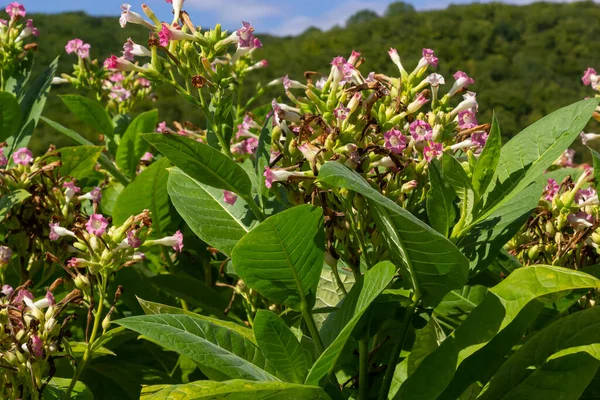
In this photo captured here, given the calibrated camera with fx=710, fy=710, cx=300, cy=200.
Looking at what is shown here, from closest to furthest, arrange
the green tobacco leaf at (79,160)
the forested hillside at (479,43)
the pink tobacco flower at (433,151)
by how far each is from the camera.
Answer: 1. the pink tobacco flower at (433,151)
2. the green tobacco leaf at (79,160)
3. the forested hillside at (479,43)

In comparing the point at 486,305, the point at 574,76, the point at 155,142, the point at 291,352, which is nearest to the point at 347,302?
the point at 291,352

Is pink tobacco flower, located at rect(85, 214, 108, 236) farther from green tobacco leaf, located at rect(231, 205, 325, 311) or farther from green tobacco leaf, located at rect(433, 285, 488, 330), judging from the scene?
green tobacco leaf, located at rect(433, 285, 488, 330)

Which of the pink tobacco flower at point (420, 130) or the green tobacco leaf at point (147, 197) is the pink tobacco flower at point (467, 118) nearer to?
the pink tobacco flower at point (420, 130)

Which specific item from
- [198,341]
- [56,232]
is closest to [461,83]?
[198,341]

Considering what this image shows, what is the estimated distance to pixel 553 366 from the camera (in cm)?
124

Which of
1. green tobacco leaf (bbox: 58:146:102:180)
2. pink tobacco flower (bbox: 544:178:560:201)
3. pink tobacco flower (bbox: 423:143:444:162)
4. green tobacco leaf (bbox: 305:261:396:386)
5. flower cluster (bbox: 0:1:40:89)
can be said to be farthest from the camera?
flower cluster (bbox: 0:1:40:89)

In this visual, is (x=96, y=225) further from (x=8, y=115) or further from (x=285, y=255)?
(x=8, y=115)

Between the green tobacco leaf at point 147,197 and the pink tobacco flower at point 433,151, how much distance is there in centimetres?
104

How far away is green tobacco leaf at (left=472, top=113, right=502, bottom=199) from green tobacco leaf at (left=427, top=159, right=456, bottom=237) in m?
0.06

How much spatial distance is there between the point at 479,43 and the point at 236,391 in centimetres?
3776

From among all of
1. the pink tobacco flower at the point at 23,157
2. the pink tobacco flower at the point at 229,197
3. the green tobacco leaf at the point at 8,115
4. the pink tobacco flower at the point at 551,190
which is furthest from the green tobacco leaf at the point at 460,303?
the green tobacco leaf at the point at 8,115

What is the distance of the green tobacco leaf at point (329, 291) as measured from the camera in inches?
65.4

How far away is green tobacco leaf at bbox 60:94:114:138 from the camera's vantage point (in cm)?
269

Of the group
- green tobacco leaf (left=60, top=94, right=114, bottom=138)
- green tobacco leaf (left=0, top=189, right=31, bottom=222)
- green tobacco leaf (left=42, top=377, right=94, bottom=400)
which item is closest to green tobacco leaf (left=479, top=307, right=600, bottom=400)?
green tobacco leaf (left=42, top=377, right=94, bottom=400)
